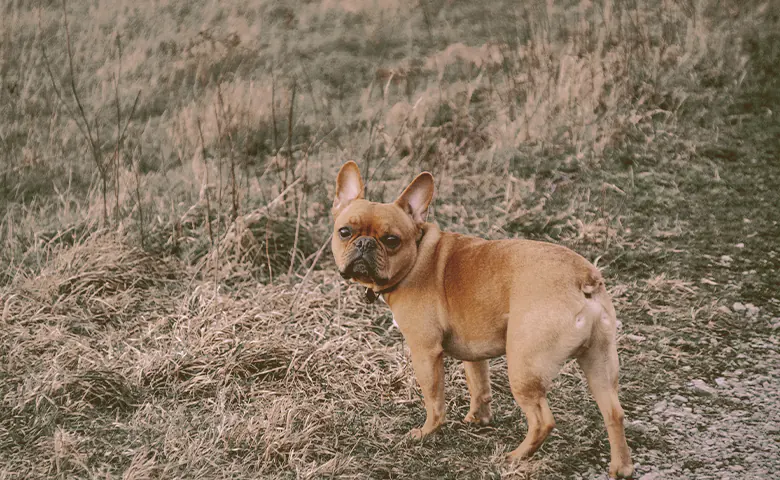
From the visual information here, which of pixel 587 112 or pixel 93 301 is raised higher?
pixel 587 112

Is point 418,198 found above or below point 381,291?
above

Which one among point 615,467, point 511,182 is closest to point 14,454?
point 615,467

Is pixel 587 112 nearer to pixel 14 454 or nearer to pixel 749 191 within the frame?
pixel 749 191

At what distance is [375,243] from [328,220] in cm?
264

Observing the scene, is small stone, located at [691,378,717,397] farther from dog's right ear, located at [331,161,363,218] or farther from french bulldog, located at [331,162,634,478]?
dog's right ear, located at [331,161,363,218]

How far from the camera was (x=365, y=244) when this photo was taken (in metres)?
3.51

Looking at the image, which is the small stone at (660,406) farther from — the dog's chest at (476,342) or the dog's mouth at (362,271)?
the dog's mouth at (362,271)

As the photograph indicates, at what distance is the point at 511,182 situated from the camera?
21.5 feet

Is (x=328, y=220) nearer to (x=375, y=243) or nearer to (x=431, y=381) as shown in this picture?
(x=375, y=243)

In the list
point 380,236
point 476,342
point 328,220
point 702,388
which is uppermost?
point 380,236

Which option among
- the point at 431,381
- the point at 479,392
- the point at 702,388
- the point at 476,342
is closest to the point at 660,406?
the point at 702,388

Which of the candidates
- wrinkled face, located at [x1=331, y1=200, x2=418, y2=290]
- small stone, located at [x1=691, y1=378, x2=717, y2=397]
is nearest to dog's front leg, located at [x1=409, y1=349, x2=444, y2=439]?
wrinkled face, located at [x1=331, y1=200, x2=418, y2=290]

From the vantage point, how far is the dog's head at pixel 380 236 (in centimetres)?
351

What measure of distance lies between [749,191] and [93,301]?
17.0ft
